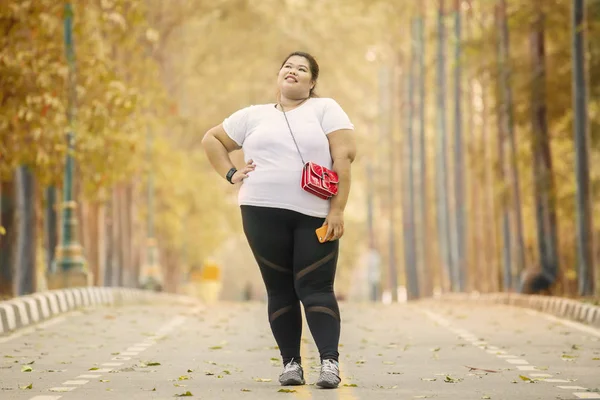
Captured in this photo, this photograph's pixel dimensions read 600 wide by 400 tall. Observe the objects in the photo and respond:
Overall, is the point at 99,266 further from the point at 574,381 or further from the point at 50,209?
the point at 574,381

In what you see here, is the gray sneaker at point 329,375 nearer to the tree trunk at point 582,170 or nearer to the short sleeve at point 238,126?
the short sleeve at point 238,126

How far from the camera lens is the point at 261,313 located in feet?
82.1

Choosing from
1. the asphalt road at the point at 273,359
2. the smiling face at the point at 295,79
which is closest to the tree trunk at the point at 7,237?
the asphalt road at the point at 273,359

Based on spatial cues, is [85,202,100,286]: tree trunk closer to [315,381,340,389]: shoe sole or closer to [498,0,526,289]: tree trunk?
[498,0,526,289]: tree trunk

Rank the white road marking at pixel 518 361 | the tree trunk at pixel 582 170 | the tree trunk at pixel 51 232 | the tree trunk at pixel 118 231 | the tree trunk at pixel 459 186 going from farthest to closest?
the tree trunk at pixel 459 186 < the tree trunk at pixel 118 231 < the tree trunk at pixel 51 232 < the tree trunk at pixel 582 170 < the white road marking at pixel 518 361

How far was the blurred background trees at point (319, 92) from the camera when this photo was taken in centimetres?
2772

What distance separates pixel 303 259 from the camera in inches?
423

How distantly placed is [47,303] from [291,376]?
11.7m

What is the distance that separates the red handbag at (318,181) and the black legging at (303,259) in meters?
0.21

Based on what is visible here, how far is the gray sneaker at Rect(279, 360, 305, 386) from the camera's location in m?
11.0

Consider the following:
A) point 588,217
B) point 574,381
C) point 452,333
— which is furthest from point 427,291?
point 574,381

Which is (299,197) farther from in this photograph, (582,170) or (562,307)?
(582,170)

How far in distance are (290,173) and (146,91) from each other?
26.7 m

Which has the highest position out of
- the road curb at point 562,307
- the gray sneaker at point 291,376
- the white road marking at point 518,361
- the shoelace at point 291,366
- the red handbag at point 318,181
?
the red handbag at point 318,181
